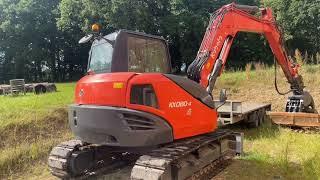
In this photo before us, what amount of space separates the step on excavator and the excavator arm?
6cm

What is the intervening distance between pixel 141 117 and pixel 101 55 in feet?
4.51

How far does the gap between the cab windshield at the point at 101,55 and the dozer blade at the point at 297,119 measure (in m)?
5.69

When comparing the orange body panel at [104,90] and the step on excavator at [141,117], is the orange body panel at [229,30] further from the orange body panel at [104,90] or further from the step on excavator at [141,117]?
the orange body panel at [104,90]

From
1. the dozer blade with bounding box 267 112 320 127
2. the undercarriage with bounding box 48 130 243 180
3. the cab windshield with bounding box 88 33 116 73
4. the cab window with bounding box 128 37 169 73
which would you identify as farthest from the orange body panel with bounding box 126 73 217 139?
the dozer blade with bounding box 267 112 320 127

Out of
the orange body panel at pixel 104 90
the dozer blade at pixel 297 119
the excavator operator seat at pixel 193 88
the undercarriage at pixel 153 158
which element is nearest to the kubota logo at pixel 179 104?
the excavator operator seat at pixel 193 88

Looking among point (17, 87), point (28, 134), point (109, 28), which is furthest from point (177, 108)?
point (109, 28)

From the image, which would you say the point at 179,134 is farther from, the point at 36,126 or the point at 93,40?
the point at 36,126

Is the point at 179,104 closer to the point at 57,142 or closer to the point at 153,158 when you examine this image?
the point at 153,158

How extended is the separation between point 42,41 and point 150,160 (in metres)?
38.8

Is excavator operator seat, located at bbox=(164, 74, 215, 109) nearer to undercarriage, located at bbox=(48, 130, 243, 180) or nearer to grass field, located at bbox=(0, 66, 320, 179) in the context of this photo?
undercarriage, located at bbox=(48, 130, 243, 180)

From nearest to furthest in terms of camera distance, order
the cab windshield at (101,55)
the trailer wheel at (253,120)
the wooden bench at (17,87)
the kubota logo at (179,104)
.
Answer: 1. the kubota logo at (179,104)
2. the cab windshield at (101,55)
3. the trailer wheel at (253,120)
4. the wooden bench at (17,87)

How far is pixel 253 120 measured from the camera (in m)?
10.8

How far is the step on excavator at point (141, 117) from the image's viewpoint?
531 cm

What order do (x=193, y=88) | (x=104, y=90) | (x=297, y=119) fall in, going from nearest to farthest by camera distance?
1. (x=104, y=90)
2. (x=193, y=88)
3. (x=297, y=119)
